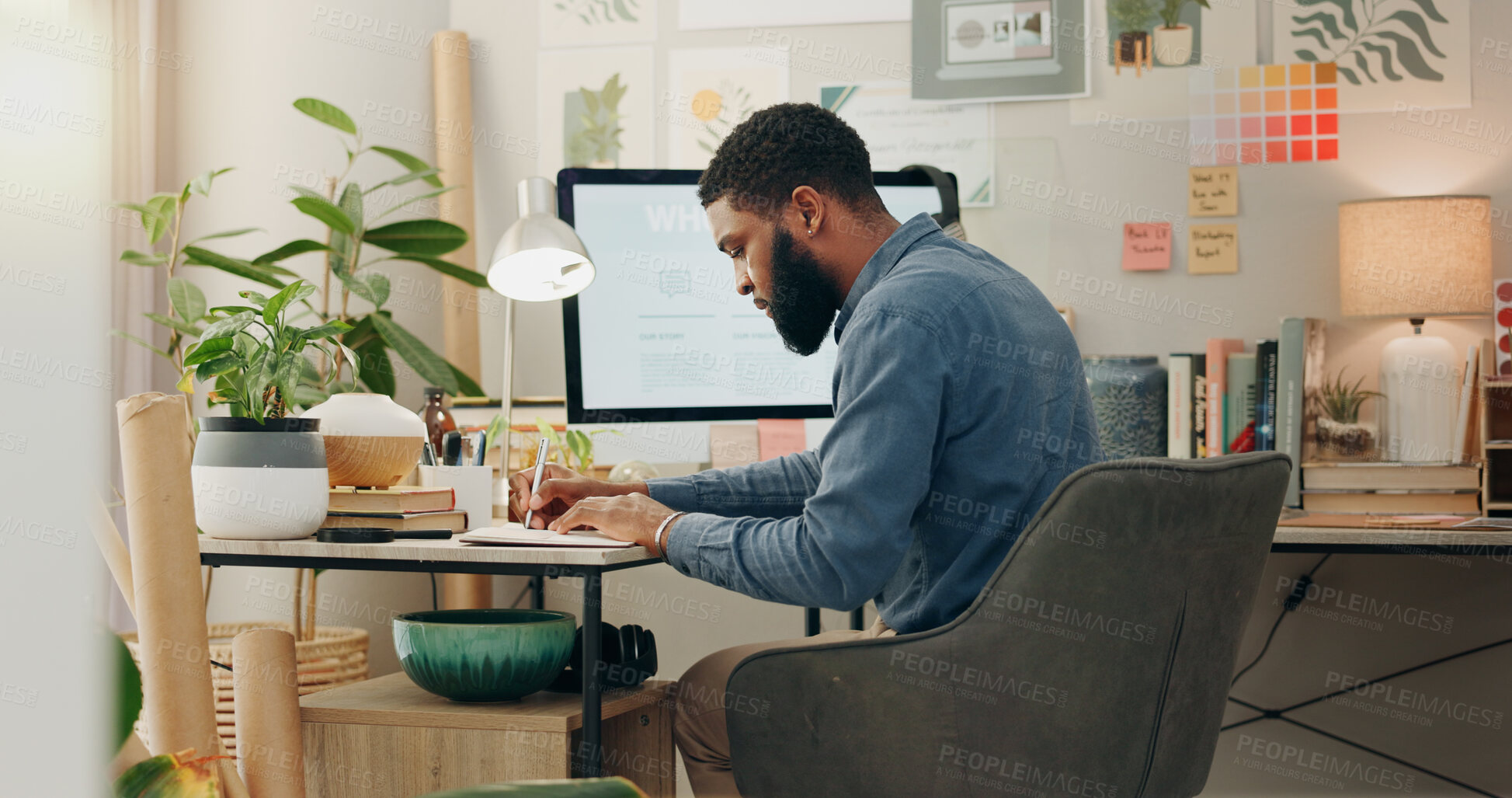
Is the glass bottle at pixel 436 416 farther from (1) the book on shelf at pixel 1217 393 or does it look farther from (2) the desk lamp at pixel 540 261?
(1) the book on shelf at pixel 1217 393

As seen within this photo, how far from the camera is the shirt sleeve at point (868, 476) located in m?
1.09

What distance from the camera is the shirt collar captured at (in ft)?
4.37

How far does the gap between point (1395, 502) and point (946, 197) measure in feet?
3.16

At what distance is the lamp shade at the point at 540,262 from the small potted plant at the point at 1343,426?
4.67ft

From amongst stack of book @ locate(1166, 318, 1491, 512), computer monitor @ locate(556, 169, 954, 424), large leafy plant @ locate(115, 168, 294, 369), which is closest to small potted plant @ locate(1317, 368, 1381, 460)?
stack of book @ locate(1166, 318, 1491, 512)

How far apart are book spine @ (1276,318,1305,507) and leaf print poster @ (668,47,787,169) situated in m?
1.15

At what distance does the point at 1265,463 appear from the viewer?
41.5 inches

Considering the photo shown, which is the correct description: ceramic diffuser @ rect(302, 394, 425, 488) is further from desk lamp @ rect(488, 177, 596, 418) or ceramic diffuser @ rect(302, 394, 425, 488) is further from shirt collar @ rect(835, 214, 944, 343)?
shirt collar @ rect(835, 214, 944, 343)

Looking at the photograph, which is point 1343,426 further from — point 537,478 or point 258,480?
point 258,480

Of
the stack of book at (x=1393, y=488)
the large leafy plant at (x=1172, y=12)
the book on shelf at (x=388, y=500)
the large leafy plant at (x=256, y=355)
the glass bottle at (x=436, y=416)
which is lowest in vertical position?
the stack of book at (x=1393, y=488)

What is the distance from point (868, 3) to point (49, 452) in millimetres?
2437

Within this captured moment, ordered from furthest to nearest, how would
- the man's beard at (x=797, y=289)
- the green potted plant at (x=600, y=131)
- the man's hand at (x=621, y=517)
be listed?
the green potted plant at (x=600, y=131) < the man's beard at (x=797, y=289) < the man's hand at (x=621, y=517)

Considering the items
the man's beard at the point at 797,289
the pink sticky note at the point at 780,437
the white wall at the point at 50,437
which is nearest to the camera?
the white wall at the point at 50,437

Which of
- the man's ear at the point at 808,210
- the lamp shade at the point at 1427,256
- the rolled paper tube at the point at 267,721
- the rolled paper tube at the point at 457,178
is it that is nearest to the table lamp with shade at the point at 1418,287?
the lamp shade at the point at 1427,256
